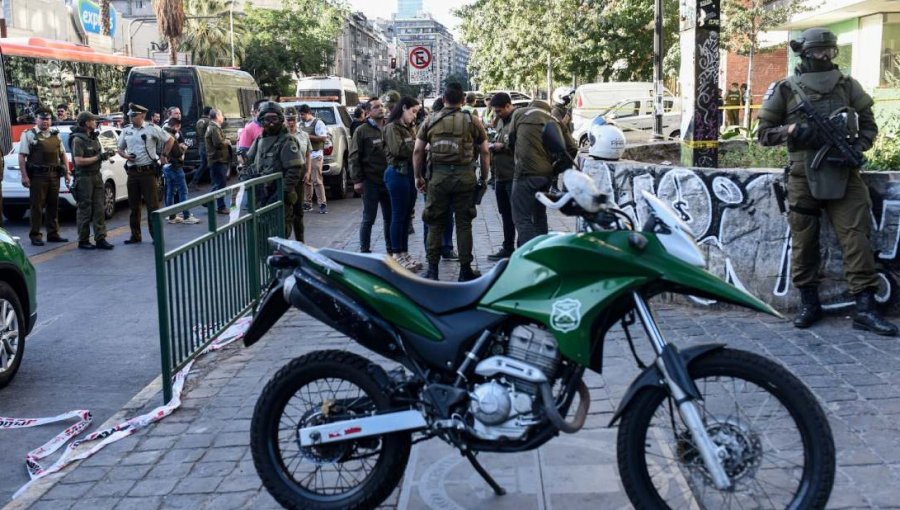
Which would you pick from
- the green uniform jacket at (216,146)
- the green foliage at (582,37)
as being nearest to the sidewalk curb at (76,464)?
the green uniform jacket at (216,146)

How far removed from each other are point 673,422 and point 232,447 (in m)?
2.31

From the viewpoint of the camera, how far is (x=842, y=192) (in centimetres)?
621

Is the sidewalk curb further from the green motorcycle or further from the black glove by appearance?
the black glove

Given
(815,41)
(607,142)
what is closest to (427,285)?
(607,142)

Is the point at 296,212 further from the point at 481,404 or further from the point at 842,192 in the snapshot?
the point at 481,404

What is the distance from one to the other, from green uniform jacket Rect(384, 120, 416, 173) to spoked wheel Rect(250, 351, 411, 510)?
19.6 feet

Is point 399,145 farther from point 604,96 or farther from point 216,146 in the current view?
point 604,96

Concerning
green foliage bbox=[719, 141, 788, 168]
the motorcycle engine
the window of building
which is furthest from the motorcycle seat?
the window of building

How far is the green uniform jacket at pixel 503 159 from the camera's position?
981 cm

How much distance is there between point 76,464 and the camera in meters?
4.73

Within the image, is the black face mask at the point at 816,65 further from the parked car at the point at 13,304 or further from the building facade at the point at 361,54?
the building facade at the point at 361,54

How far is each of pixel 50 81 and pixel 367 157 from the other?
15011 mm

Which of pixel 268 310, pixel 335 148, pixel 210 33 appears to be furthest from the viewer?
pixel 210 33

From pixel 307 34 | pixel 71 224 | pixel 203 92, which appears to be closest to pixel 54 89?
pixel 203 92
